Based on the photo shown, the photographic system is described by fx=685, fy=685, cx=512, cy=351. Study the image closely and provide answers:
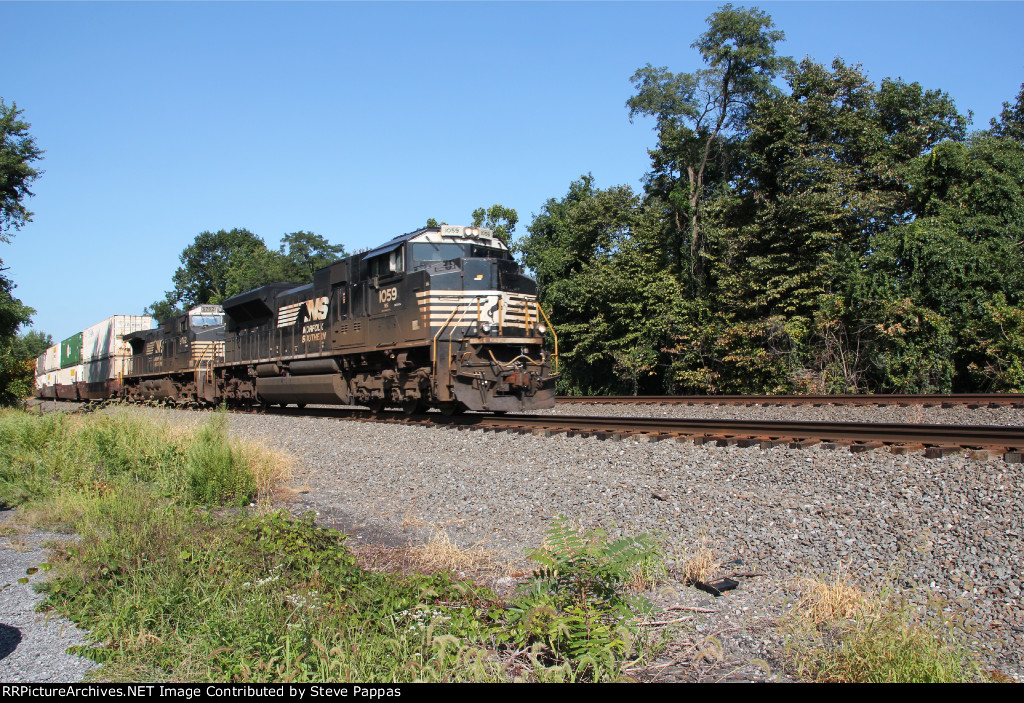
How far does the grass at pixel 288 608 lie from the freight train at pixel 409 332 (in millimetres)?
6187

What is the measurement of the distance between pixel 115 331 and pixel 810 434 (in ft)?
103

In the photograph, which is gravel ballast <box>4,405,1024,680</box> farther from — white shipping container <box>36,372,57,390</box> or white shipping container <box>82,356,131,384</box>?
white shipping container <box>36,372,57,390</box>

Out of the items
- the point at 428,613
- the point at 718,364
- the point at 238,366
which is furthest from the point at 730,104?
the point at 428,613

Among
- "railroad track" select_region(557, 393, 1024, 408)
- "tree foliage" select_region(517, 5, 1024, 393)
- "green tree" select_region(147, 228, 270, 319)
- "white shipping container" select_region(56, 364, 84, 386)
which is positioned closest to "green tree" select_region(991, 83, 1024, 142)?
"tree foliage" select_region(517, 5, 1024, 393)

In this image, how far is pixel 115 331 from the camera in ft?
101

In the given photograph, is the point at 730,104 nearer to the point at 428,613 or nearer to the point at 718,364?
the point at 718,364

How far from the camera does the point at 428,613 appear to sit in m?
3.55

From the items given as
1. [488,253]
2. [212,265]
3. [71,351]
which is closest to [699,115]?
[488,253]

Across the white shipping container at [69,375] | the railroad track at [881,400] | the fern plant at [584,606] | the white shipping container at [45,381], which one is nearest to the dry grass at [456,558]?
the fern plant at [584,606]

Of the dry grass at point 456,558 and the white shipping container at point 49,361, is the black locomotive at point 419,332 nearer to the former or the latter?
the dry grass at point 456,558

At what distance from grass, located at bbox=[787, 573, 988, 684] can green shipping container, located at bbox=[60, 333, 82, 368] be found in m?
39.7

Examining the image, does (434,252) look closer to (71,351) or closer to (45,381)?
(71,351)

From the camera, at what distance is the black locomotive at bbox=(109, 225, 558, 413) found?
38.8ft

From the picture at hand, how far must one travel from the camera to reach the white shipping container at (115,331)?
30578 mm
